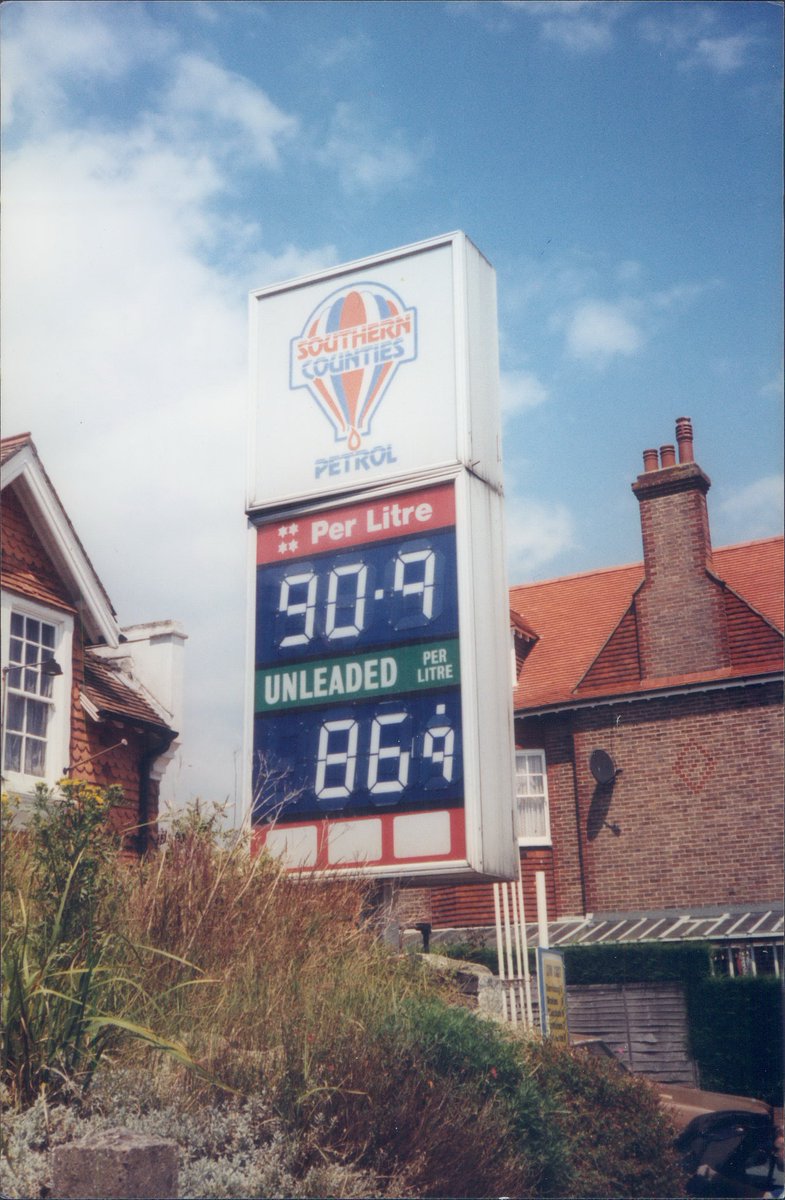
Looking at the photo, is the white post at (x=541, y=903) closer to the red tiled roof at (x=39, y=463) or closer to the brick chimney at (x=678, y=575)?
the red tiled roof at (x=39, y=463)

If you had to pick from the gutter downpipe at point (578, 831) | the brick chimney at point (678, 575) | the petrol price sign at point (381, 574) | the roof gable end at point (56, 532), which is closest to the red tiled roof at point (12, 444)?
the roof gable end at point (56, 532)

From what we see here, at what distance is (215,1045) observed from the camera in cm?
662

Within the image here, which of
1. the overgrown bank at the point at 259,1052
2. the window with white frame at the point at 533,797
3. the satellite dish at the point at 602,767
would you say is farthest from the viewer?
the window with white frame at the point at 533,797

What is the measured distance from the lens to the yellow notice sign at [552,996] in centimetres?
823

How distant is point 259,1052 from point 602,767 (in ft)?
40.3

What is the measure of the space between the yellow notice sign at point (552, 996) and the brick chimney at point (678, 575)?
10.4 m

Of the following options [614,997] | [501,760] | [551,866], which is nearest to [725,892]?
[551,866]

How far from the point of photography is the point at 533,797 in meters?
21.0

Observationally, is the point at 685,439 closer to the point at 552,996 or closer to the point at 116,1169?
the point at 552,996

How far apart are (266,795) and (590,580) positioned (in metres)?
14.7

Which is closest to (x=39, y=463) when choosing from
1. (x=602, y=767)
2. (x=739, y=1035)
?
(x=739, y=1035)

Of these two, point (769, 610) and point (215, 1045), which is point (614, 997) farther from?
point (215, 1045)

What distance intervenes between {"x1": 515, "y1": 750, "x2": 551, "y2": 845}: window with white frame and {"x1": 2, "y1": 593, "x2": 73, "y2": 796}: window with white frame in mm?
12360

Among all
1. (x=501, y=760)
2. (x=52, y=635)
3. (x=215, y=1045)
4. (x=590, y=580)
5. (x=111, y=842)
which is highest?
(x=590, y=580)
